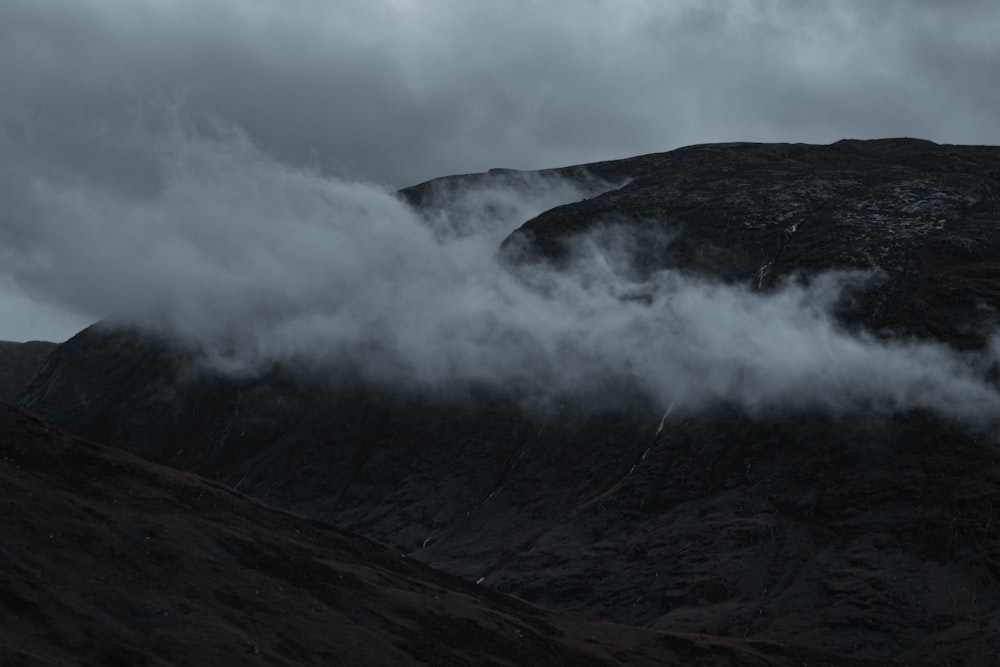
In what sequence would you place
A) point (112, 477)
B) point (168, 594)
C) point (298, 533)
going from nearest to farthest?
point (168, 594)
point (112, 477)
point (298, 533)

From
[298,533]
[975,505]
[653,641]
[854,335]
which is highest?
[854,335]

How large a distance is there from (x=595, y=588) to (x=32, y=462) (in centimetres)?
8764

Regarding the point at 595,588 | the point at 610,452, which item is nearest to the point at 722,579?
the point at 595,588

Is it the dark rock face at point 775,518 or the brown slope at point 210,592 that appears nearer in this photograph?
the brown slope at point 210,592

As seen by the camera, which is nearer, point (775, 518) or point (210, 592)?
point (210, 592)

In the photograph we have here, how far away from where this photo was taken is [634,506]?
169 meters

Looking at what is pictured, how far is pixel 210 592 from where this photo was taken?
74.9 metres

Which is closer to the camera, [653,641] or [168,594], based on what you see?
[168,594]

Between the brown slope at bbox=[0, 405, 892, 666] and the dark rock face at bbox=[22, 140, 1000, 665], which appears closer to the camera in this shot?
the brown slope at bbox=[0, 405, 892, 666]

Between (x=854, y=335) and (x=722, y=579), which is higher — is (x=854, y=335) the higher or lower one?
the higher one

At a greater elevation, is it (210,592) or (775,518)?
(775,518)

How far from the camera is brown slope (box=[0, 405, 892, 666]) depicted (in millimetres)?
62812

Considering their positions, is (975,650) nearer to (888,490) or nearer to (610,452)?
(888,490)

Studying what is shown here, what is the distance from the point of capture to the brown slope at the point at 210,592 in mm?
62812
